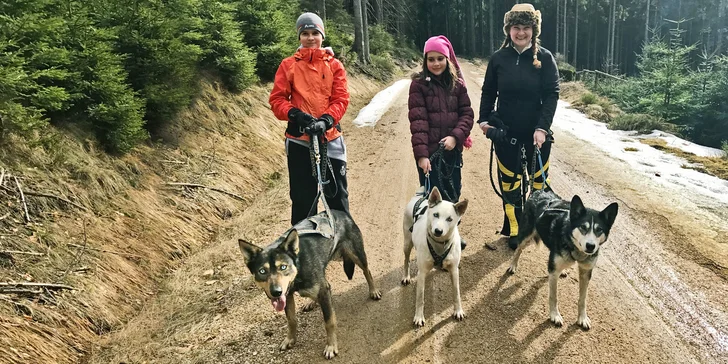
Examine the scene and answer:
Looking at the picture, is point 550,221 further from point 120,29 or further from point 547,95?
point 120,29

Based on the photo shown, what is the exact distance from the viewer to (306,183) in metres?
4.68

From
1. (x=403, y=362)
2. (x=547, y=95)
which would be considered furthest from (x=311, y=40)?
(x=403, y=362)

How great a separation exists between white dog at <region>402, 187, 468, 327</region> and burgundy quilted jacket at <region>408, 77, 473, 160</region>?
38.7 inches

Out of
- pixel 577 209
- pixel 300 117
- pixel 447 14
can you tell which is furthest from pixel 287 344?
pixel 447 14

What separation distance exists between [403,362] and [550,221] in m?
1.97

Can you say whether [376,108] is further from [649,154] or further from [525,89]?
[525,89]

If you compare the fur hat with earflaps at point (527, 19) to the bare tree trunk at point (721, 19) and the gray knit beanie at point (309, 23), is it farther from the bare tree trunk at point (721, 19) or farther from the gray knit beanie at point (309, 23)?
the bare tree trunk at point (721, 19)

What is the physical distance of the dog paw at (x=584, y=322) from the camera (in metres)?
3.87

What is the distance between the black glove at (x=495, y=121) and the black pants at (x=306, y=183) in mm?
1936

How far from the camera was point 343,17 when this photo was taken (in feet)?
87.8

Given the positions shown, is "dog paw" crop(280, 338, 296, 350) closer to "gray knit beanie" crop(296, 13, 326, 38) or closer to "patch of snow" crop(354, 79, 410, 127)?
"gray knit beanie" crop(296, 13, 326, 38)

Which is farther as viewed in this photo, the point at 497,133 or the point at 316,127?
the point at 497,133

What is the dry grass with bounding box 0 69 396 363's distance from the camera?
144 inches

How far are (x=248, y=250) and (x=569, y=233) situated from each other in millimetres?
2759
